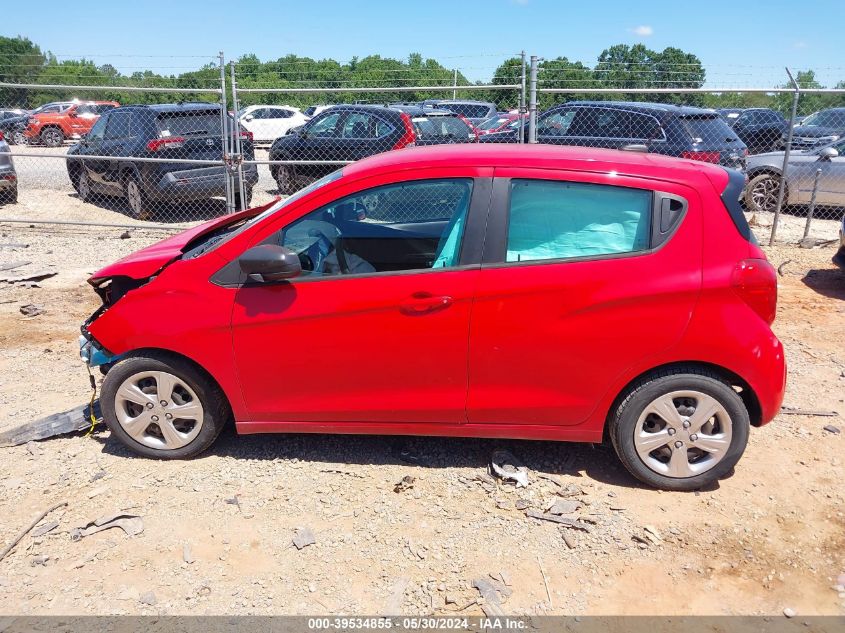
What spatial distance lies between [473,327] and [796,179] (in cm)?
956

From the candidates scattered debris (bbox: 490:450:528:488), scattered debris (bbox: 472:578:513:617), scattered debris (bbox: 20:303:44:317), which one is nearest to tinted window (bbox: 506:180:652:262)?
scattered debris (bbox: 490:450:528:488)

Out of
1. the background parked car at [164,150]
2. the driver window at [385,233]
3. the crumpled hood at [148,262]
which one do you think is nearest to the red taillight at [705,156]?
the background parked car at [164,150]

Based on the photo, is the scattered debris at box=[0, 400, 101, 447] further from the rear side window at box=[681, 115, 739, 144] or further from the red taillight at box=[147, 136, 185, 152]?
the rear side window at box=[681, 115, 739, 144]

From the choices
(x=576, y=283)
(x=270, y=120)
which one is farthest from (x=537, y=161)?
(x=270, y=120)

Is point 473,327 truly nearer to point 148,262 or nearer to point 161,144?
point 148,262

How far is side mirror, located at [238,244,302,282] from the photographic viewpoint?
3623mm

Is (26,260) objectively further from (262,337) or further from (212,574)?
(212,574)

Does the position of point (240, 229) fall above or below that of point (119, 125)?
below

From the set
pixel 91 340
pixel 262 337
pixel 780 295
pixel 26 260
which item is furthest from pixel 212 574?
pixel 26 260

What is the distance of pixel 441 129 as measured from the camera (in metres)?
12.8

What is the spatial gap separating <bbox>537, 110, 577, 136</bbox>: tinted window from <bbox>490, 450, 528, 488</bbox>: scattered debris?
329 inches

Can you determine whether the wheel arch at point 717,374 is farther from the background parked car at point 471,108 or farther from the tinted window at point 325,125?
the background parked car at point 471,108

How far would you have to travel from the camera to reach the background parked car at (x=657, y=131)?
409 inches

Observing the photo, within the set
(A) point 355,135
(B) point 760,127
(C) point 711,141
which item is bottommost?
(A) point 355,135
